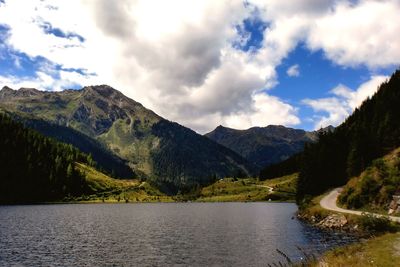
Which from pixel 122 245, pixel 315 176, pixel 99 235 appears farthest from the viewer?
pixel 315 176

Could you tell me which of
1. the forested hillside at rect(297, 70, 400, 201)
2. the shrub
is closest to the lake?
the shrub

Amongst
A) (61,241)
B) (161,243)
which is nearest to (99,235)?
(61,241)

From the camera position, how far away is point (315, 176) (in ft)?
433

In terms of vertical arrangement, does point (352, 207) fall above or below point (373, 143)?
below

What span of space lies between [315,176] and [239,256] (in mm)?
86910

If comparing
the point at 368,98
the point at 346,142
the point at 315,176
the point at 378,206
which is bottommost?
the point at 378,206

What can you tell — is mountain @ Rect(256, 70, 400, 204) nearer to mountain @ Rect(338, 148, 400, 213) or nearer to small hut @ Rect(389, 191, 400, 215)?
mountain @ Rect(338, 148, 400, 213)

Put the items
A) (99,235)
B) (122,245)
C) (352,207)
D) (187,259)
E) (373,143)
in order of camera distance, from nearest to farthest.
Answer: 1. (187,259)
2. (122,245)
3. (99,235)
4. (352,207)
5. (373,143)

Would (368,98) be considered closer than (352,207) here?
No

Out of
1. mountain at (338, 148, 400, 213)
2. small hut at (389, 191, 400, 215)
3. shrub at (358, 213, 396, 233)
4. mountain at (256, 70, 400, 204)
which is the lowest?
shrub at (358, 213, 396, 233)

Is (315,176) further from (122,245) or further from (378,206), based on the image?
(122,245)

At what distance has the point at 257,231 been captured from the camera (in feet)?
269

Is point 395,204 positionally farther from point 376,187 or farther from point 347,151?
point 347,151

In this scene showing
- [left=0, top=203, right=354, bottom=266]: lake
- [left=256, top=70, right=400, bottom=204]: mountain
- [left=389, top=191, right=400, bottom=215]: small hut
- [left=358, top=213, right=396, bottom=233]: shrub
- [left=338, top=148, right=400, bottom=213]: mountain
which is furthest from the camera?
[left=256, top=70, right=400, bottom=204]: mountain
